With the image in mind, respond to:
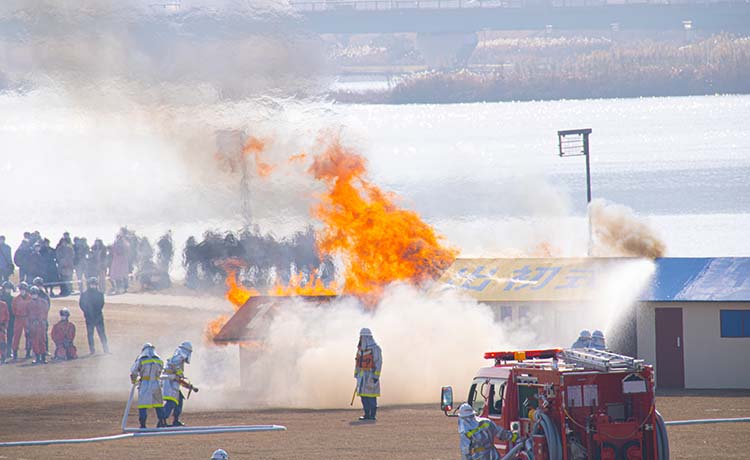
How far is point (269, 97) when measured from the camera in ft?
130

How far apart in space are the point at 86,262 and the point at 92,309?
10.5 m

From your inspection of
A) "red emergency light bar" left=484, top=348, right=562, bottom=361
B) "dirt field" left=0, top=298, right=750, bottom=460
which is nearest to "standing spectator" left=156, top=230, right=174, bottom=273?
"dirt field" left=0, top=298, right=750, bottom=460

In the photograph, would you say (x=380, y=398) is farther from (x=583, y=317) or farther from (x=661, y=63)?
(x=661, y=63)

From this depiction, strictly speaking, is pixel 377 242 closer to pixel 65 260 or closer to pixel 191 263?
pixel 65 260

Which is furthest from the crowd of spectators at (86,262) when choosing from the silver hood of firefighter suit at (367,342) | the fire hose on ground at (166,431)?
the silver hood of firefighter suit at (367,342)

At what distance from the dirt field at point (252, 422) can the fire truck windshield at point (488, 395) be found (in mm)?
2626

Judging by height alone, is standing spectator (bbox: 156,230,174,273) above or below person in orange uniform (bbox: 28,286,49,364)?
above

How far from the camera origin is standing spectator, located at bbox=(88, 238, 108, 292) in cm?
4644

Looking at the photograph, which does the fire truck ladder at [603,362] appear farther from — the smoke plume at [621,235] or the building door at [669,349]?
the smoke plume at [621,235]

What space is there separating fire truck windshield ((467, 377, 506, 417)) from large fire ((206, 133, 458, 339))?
1298 centimetres

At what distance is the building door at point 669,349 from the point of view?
3062cm

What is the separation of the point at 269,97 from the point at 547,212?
38307mm

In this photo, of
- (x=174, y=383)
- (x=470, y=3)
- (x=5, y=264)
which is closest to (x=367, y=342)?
(x=174, y=383)

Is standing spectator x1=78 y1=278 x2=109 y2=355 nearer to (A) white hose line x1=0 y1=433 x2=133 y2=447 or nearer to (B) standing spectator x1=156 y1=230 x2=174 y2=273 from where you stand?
(A) white hose line x1=0 y1=433 x2=133 y2=447
